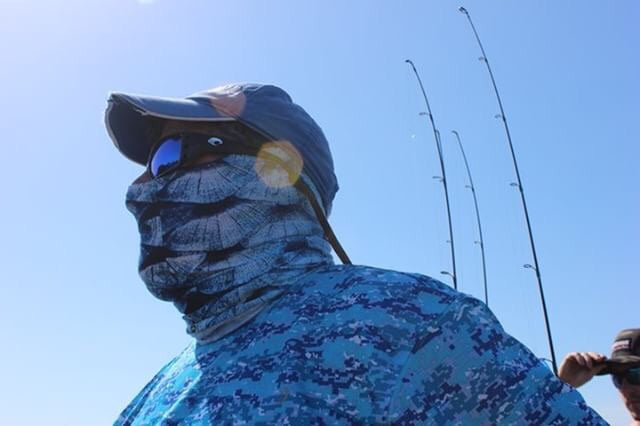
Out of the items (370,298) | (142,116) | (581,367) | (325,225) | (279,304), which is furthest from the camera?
(581,367)

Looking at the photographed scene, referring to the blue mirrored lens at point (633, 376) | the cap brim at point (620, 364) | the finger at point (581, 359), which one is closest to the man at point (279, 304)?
the finger at point (581, 359)

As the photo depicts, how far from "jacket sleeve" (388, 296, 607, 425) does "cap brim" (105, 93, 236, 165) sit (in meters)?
0.96

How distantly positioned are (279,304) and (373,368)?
42 centimetres

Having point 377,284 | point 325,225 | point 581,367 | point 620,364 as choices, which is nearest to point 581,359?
point 581,367

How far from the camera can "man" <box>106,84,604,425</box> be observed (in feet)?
4.93

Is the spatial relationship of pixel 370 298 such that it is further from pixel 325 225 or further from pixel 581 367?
pixel 581 367

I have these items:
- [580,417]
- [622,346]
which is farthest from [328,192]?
[622,346]

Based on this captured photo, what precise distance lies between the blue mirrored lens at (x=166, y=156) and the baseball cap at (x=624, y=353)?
2270 mm

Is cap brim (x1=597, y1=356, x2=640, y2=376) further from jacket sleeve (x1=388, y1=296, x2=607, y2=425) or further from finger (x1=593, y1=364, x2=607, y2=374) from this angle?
jacket sleeve (x1=388, y1=296, x2=607, y2=425)

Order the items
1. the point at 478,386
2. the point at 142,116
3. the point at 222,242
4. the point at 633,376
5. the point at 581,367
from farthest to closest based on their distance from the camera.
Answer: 1. the point at 633,376
2. the point at 581,367
3. the point at 142,116
4. the point at 222,242
5. the point at 478,386

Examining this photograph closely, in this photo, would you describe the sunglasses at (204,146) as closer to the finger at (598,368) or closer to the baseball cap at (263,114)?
the baseball cap at (263,114)

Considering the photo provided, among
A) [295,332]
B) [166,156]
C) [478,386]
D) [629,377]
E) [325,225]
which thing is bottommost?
[629,377]

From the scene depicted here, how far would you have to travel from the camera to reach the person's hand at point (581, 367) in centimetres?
325

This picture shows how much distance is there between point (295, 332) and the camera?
1735 mm
